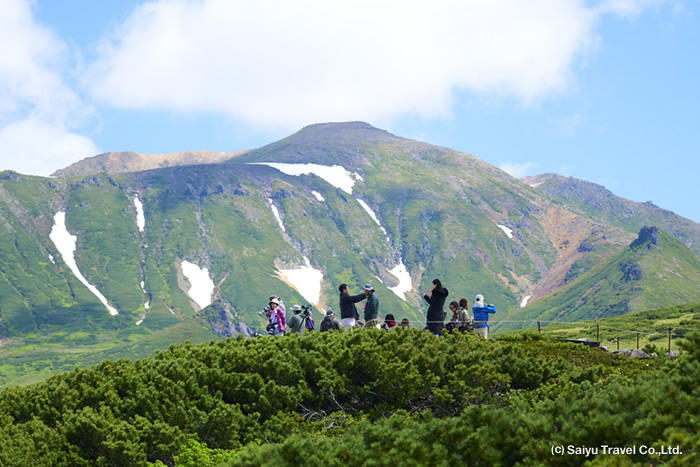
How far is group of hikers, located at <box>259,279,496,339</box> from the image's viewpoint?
2303 centimetres

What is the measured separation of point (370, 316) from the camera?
79.0ft

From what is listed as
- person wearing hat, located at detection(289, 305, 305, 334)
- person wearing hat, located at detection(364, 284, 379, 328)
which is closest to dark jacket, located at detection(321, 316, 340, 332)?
person wearing hat, located at detection(289, 305, 305, 334)

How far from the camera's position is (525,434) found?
919 centimetres

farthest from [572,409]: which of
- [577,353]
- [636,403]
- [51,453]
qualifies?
[577,353]

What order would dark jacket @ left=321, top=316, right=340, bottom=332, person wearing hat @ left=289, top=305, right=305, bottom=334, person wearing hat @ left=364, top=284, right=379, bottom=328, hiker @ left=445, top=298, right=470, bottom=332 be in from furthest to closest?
hiker @ left=445, top=298, right=470, bottom=332, dark jacket @ left=321, top=316, right=340, bottom=332, person wearing hat @ left=289, top=305, right=305, bottom=334, person wearing hat @ left=364, top=284, right=379, bottom=328

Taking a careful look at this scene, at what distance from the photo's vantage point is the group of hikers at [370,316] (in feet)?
75.6

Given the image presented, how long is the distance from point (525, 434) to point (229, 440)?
7.95 m

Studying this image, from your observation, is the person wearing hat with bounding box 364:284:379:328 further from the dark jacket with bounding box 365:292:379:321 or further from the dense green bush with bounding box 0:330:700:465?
the dense green bush with bounding box 0:330:700:465

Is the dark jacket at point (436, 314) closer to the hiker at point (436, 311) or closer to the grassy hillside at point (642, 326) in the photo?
the hiker at point (436, 311)

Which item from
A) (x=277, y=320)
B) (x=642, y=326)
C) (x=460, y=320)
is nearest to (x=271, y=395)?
(x=277, y=320)

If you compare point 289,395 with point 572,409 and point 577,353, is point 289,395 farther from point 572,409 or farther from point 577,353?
point 577,353

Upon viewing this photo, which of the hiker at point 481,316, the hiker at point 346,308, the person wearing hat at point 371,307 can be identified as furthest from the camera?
the hiker at point 481,316

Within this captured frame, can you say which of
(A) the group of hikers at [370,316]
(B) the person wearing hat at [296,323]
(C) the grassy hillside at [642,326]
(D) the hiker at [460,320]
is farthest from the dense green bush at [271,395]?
(C) the grassy hillside at [642,326]

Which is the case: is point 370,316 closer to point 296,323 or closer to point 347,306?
point 347,306
